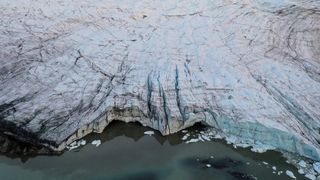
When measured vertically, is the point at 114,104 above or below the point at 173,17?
below

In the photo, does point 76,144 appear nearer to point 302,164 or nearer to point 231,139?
point 231,139

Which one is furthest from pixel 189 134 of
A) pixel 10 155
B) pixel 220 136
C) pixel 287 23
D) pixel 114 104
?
pixel 287 23

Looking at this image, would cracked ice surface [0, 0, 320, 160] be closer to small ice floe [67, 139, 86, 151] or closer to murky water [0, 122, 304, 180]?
small ice floe [67, 139, 86, 151]


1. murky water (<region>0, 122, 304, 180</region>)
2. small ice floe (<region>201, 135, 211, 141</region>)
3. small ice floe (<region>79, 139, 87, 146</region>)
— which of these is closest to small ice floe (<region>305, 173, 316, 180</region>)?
murky water (<region>0, 122, 304, 180</region>)

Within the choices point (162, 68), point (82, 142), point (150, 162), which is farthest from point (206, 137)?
point (82, 142)

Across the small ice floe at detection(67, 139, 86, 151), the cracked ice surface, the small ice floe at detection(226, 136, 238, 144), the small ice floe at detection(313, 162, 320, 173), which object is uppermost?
the cracked ice surface

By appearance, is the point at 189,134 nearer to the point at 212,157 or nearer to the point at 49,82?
the point at 212,157
